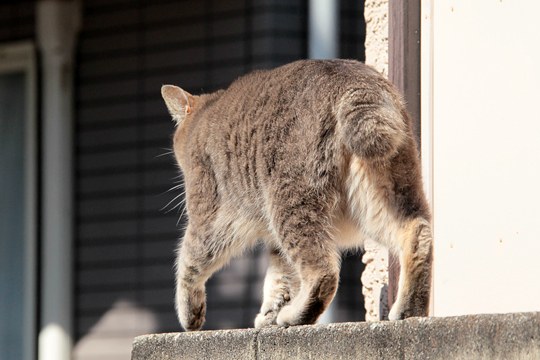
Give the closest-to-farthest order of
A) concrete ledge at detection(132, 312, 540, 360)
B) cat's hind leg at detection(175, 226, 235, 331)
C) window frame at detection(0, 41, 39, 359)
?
concrete ledge at detection(132, 312, 540, 360)
cat's hind leg at detection(175, 226, 235, 331)
window frame at detection(0, 41, 39, 359)

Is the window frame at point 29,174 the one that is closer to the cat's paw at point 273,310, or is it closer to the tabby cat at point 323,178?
the cat's paw at point 273,310

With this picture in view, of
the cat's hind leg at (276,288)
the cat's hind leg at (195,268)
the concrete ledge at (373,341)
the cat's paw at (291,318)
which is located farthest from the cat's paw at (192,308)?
the cat's paw at (291,318)

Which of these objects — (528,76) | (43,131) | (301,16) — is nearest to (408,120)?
(528,76)

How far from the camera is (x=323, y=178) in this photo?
394cm

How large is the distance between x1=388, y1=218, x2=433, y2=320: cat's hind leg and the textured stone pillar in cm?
92

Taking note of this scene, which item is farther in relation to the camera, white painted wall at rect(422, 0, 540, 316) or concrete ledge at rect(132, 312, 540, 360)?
white painted wall at rect(422, 0, 540, 316)

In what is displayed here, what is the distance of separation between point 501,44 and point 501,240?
0.75 m

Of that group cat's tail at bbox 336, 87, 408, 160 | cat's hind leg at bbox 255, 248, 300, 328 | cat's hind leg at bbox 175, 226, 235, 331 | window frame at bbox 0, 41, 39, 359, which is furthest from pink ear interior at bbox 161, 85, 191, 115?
window frame at bbox 0, 41, 39, 359

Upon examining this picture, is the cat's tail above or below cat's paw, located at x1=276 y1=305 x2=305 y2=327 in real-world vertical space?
above

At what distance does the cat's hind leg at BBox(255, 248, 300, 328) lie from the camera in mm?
4605

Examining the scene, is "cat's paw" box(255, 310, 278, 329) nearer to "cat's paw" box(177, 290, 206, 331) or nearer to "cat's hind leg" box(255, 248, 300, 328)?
"cat's hind leg" box(255, 248, 300, 328)

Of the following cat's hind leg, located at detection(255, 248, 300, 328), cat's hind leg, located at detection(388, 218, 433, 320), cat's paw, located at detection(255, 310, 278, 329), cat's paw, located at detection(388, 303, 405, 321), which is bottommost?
cat's paw, located at detection(255, 310, 278, 329)

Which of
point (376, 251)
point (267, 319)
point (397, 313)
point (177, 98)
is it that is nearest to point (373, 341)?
point (397, 313)

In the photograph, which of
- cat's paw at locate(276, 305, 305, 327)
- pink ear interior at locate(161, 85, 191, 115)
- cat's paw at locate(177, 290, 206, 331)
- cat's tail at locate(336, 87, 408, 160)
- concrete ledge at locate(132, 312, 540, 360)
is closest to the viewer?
concrete ledge at locate(132, 312, 540, 360)
